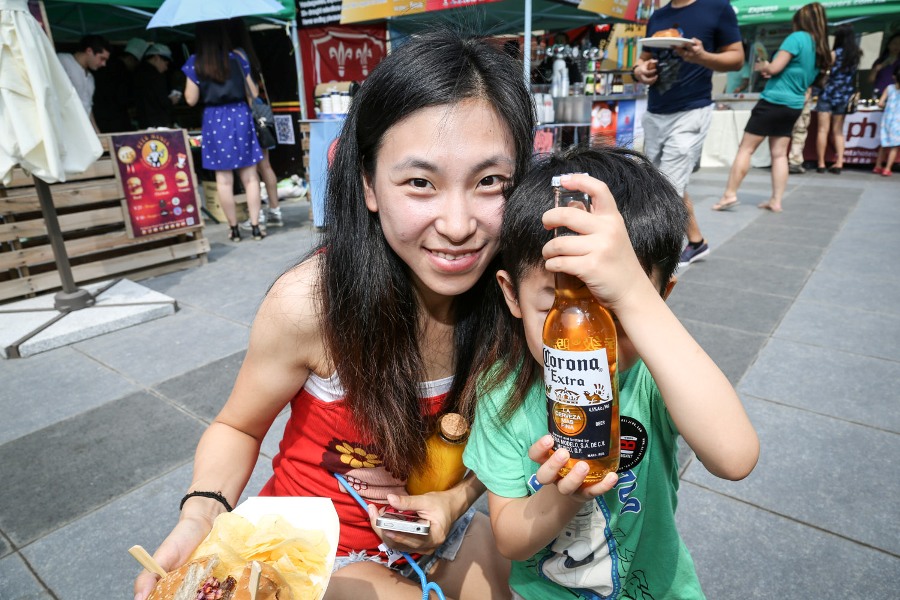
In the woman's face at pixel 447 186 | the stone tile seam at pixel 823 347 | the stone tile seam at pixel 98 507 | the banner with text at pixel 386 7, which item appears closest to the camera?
the woman's face at pixel 447 186

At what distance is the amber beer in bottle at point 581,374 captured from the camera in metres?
0.92

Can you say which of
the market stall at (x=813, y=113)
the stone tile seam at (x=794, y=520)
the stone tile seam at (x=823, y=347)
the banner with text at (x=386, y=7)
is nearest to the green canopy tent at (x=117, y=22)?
the banner with text at (x=386, y=7)

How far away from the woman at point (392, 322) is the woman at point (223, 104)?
5.26 m

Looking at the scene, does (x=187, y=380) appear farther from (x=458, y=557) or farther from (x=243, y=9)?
(x=243, y=9)

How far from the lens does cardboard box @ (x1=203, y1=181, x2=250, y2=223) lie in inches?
303

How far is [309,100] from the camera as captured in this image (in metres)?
8.96

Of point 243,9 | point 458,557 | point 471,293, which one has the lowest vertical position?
point 458,557

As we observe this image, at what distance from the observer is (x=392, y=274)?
1.51m

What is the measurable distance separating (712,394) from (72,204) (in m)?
5.53

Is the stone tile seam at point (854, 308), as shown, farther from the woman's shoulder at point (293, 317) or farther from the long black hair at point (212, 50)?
the long black hair at point (212, 50)

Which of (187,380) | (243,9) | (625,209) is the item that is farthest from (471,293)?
(243,9)

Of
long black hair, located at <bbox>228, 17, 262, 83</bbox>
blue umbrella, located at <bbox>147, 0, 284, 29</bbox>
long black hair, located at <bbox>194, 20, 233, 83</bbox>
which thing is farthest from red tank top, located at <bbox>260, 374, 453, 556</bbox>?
long black hair, located at <bbox>228, 17, 262, 83</bbox>

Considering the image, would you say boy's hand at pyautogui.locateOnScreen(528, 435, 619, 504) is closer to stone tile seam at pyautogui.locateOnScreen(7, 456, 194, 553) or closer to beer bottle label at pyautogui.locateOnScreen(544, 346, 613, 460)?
beer bottle label at pyautogui.locateOnScreen(544, 346, 613, 460)

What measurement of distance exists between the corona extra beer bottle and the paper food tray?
1.44 feet
